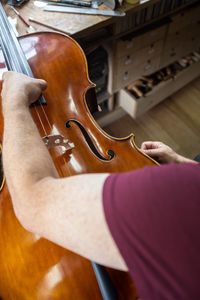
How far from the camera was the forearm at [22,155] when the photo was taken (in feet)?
1.48

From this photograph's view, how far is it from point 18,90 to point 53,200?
37 centimetres

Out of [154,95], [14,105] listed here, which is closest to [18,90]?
[14,105]

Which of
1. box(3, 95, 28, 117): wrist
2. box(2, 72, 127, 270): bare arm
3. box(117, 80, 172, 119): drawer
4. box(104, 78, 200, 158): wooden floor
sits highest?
box(3, 95, 28, 117): wrist

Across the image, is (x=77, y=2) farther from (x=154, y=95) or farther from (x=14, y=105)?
(x=154, y=95)

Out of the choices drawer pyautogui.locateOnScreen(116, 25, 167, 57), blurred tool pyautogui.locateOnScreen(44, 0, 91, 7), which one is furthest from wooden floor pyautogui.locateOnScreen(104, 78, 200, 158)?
blurred tool pyautogui.locateOnScreen(44, 0, 91, 7)

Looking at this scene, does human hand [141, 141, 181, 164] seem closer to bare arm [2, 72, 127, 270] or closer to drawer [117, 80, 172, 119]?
bare arm [2, 72, 127, 270]

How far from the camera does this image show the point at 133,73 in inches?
67.2

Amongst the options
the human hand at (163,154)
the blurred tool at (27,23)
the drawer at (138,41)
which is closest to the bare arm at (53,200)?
the human hand at (163,154)

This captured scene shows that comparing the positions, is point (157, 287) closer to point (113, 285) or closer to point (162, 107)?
point (113, 285)

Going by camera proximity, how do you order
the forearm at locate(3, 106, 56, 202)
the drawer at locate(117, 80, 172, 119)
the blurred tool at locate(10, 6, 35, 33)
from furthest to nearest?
the drawer at locate(117, 80, 172, 119) → the blurred tool at locate(10, 6, 35, 33) → the forearm at locate(3, 106, 56, 202)

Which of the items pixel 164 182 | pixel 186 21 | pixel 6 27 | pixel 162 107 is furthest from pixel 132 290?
pixel 186 21

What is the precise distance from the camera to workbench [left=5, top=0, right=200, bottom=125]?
3.47 ft

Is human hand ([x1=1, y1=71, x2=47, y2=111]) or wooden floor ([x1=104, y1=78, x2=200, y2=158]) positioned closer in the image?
human hand ([x1=1, y1=71, x2=47, y2=111])

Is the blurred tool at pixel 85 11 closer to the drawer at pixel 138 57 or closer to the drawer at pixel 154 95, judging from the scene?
the drawer at pixel 138 57
